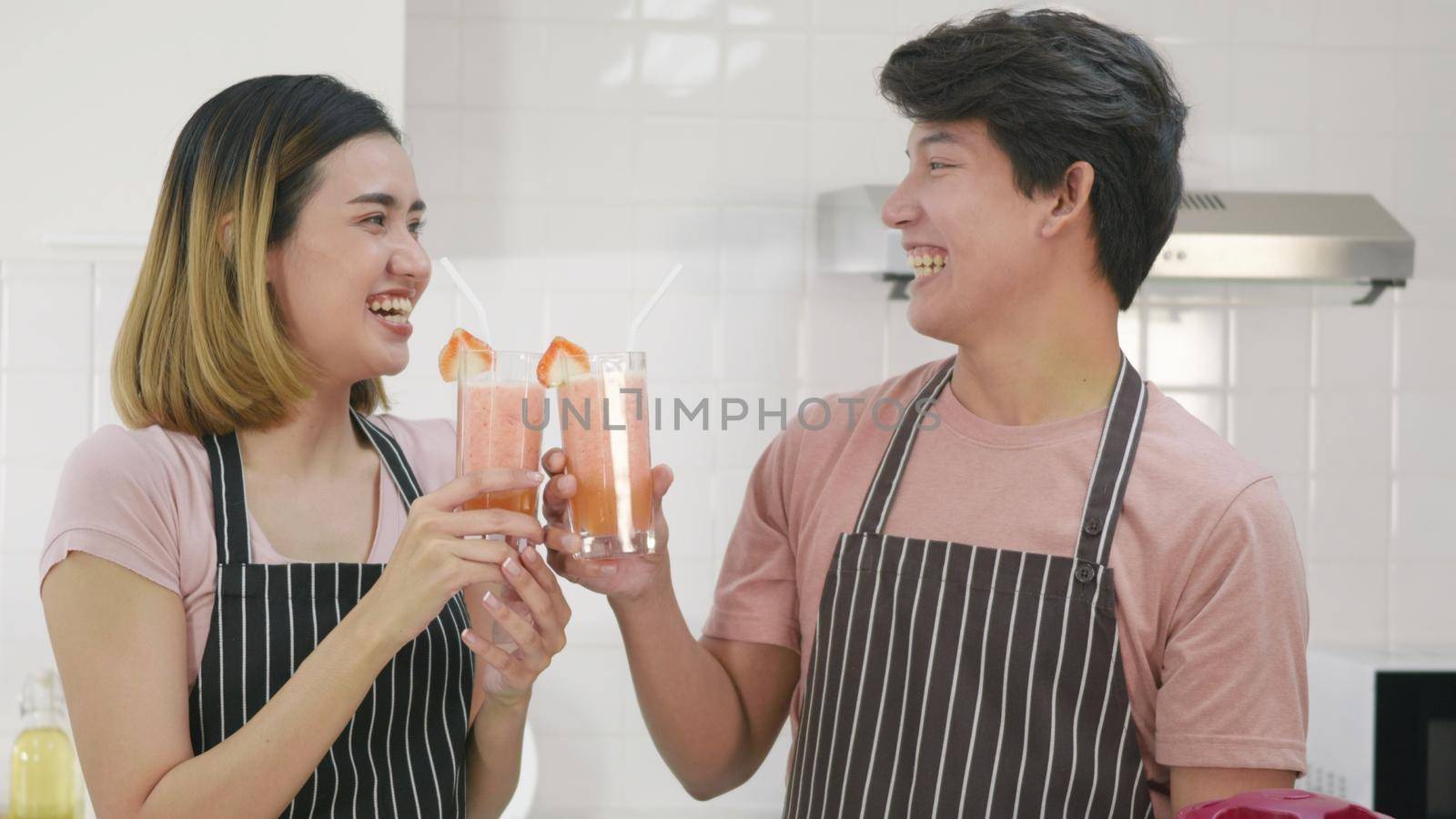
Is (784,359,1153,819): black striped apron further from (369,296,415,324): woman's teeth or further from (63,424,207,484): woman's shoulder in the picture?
(63,424,207,484): woman's shoulder

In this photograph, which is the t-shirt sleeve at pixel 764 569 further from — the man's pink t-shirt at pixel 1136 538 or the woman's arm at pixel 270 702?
the woman's arm at pixel 270 702

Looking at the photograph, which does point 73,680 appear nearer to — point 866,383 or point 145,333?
point 145,333

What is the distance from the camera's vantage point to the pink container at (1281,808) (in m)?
0.90

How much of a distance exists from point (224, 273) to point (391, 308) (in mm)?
179

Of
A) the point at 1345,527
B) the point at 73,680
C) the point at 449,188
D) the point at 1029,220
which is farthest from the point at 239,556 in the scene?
the point at 1345,527

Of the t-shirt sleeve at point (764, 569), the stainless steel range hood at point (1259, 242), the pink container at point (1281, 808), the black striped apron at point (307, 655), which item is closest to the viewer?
the pink container at point (1281, 808)

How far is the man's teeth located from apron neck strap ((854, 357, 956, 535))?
152 mm

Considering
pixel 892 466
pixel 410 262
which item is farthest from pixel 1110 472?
pixel 410 262

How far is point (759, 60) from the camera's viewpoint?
109 inches

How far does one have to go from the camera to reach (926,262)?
1.49 m

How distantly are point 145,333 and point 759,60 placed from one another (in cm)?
164

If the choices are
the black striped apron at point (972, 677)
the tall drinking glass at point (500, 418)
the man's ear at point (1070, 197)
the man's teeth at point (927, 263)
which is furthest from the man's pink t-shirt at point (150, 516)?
the man's ear at point (1070, 197)

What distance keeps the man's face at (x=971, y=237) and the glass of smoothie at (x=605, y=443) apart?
346 millimetres

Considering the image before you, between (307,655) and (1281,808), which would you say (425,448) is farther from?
(1281,808)
